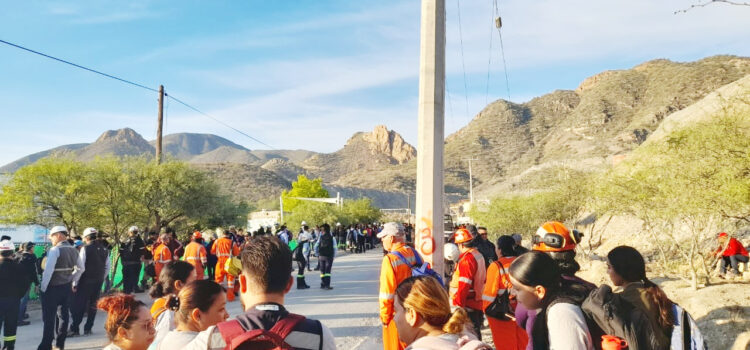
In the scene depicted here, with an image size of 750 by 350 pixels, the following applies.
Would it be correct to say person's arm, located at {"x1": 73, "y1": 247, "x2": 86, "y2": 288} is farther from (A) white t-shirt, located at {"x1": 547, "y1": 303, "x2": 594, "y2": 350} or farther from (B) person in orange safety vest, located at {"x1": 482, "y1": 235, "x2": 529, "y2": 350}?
(A) white t-shirt, located at {"x1": 547, "y1": 303, "x2": 594, "y2": 350}

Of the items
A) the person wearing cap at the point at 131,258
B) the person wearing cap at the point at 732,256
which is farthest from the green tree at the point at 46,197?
the person wearing cap at the point at 732,256

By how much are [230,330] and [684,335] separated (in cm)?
240

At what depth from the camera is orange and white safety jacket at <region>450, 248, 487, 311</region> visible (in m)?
5.76

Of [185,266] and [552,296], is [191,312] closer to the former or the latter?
[185,266]

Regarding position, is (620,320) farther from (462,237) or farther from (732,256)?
(732,256)

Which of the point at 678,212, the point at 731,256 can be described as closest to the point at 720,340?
the point at 678,212

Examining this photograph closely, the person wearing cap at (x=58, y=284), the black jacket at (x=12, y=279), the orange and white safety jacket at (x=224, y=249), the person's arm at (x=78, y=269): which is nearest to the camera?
the black jacket at (x=12, y=279)

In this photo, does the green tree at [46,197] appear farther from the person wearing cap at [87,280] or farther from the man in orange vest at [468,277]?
the man in orange vest at [468,277]

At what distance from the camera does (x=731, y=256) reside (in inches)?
586

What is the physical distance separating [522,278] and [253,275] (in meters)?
1.60

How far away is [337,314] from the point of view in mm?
10852

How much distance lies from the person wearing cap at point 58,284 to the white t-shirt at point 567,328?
7.58 m

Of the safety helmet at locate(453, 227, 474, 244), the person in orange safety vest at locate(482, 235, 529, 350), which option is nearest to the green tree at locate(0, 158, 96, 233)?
the safety helmet at locate(453, 227, 474, 244)

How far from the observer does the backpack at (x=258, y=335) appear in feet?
6.55
